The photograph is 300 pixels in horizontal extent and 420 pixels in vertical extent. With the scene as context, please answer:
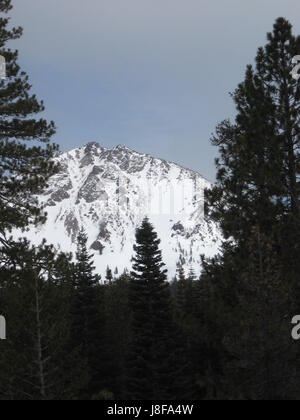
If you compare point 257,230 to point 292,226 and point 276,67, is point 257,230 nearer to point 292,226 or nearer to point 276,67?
point 292,226

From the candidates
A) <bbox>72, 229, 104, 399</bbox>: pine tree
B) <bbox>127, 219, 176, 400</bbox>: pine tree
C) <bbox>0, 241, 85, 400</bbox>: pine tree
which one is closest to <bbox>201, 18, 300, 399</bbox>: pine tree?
<bbox>0, 241, 85, 400</bbox>: pine tree

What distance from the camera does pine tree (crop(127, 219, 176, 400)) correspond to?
29.5m

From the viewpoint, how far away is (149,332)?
30594 mm

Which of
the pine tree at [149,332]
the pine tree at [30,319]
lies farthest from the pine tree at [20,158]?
the pine tree at [149,332]

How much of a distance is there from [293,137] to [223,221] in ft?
11.3

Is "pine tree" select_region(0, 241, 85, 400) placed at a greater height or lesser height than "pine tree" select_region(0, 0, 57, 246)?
lesser

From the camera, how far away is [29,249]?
13508 millimetres

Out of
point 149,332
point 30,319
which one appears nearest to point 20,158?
point 30,319

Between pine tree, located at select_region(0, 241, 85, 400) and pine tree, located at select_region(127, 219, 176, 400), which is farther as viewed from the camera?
pine tree, located at select_region(127, 219, 176, 400)

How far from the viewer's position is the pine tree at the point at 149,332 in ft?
96.7

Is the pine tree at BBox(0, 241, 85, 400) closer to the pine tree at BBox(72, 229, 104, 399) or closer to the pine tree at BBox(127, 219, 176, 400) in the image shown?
the pine tree at BBox(127, 219, 176, 400)
